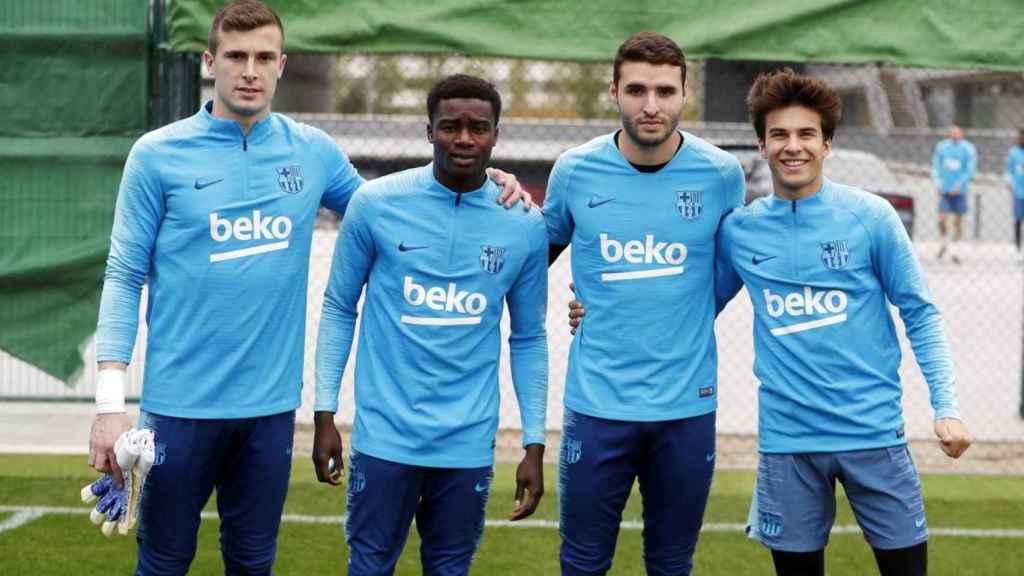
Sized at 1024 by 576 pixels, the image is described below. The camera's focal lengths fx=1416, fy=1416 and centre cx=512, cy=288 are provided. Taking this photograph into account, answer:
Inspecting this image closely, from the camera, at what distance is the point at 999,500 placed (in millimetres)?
6719

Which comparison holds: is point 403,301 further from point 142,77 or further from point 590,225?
point 142,77

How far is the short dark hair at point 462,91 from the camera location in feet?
12.3

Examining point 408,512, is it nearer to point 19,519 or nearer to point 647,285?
point 647,285

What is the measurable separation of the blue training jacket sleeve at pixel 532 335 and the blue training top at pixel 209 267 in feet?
Answer: 2.08

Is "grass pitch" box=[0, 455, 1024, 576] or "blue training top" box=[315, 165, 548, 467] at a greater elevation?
"blue training top" box=[315, 165, 548, 467]

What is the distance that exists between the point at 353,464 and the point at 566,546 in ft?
2.35

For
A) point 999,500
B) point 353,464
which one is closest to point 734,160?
point 353,464

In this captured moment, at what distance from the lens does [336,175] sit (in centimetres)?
420

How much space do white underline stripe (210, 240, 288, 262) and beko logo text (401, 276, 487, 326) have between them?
40 cm

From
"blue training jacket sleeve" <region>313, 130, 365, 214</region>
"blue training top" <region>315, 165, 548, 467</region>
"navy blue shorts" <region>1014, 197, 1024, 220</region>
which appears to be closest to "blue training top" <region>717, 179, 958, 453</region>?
"blue training top" <region>315, 165, 548, 467</region>

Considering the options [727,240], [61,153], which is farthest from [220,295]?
[61,153]

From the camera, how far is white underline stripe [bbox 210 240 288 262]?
3898 mm

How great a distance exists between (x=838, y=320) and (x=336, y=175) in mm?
1516

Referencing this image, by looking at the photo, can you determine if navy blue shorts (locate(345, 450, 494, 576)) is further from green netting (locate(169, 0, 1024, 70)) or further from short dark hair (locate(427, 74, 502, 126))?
green netting (locate(169, 0, 1024, 70))
